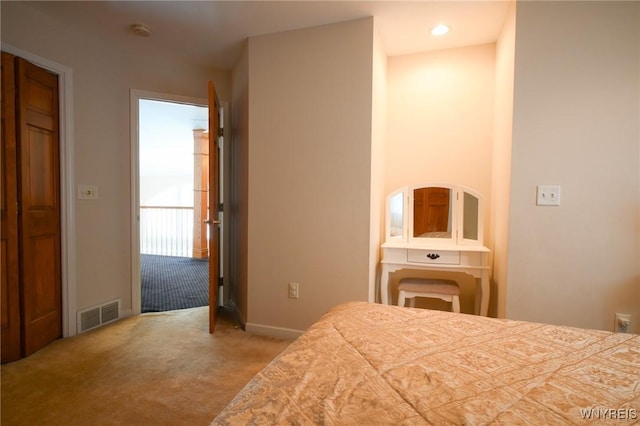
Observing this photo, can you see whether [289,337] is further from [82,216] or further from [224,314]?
[82,216]

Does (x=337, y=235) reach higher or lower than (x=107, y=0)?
lower

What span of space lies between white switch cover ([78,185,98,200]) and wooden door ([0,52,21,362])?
0.46 m

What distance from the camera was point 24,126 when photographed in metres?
2.10

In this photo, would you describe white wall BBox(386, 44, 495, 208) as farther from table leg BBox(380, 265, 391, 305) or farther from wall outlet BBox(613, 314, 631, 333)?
wall outlet BBox(613, 314, 631, 333)

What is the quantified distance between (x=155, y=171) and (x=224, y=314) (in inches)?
302

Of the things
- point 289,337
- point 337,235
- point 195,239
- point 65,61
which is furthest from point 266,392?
point 195,239

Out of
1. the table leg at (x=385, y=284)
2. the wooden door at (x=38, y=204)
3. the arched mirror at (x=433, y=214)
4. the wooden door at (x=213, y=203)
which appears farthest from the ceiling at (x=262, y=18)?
the table leg at (x=385, y=284)

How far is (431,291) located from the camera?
2326 millimetres

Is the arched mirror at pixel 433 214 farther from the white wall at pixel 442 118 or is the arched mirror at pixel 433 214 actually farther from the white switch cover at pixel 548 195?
the white switch cover at pixel 548 195

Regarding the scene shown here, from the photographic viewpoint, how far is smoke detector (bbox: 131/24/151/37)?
2.43 m

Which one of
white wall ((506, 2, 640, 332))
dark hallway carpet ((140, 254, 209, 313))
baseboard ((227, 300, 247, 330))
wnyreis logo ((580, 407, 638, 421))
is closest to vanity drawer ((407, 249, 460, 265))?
white wall ((506, 2, 640, 332))

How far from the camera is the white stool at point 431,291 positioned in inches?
90.3

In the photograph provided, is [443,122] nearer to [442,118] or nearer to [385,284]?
[442,118]

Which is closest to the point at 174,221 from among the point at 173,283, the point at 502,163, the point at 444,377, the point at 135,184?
the point at 173,283
